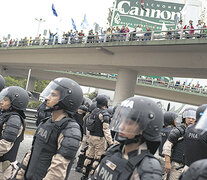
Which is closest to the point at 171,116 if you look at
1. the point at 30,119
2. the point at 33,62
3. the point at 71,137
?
the point at 71,137

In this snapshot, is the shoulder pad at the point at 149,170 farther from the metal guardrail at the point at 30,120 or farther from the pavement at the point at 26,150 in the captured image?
the metal guardrail at the point at 30,120

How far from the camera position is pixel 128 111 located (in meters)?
2.61

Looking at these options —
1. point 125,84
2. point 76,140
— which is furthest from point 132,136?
point 125,84

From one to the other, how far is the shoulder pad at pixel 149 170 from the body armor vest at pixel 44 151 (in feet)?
3.81

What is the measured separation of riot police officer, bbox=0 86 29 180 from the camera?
12.1ft

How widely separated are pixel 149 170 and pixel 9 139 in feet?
7.22

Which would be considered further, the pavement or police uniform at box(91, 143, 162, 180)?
the pavement

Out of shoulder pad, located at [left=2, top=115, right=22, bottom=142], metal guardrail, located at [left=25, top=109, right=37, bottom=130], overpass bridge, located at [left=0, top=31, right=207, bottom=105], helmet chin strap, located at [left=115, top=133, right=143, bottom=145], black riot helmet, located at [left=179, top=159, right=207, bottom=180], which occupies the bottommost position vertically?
metal guardrail, located at [left=25, top=109, right=37, bottom=130]

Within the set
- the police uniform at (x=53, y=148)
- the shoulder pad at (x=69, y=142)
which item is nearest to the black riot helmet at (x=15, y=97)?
the police uniform at (x=53, y=148)

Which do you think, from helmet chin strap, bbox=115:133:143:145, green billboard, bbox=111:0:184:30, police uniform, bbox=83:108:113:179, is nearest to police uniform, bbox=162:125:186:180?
police uniform, bbox=83:108:113:179

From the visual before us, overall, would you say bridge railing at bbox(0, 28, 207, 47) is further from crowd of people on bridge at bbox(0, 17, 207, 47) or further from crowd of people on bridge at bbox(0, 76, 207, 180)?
crowd of people on bridge at bbox(0, 76, 207, 180)

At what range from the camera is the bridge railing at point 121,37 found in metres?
14.7

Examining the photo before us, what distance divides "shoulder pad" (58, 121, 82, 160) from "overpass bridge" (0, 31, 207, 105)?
12284 mm

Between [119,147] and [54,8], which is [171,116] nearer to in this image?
[119,147]
